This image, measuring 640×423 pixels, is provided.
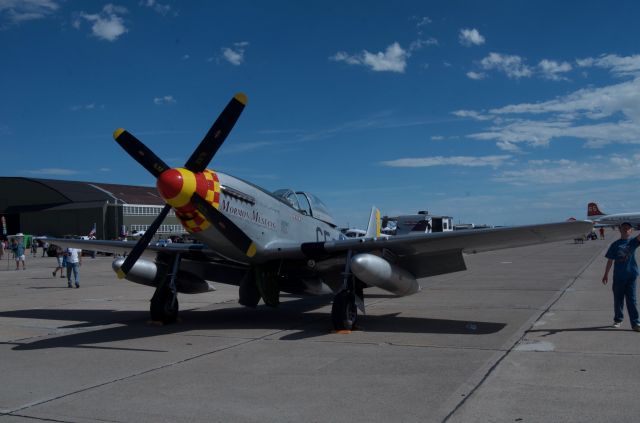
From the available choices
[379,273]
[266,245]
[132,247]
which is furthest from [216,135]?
[132,247]

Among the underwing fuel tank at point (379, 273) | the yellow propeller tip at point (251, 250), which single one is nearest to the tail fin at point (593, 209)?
the underwing fuel tank at point (379, 273)

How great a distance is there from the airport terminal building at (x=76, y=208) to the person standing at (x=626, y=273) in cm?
5469

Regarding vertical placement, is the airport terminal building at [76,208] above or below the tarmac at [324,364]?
above

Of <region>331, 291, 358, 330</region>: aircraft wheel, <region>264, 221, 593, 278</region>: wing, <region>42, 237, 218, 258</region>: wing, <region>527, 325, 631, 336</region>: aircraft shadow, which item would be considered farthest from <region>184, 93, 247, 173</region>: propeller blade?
<region>527, 325, 631, 336</region>: aircraft shadow

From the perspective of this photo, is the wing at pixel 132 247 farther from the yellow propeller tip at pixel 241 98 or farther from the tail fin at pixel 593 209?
the tail fin at pixel 593 209

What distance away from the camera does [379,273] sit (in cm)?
902

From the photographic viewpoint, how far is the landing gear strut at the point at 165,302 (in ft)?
33.1

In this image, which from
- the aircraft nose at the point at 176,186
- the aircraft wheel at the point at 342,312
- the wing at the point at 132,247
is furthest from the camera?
the wing at the point at 132,247

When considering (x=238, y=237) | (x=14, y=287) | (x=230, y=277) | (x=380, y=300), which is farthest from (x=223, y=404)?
(x=14, y=287)

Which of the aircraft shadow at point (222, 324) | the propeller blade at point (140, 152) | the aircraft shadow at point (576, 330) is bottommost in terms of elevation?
the aircraft shadow at point (576, 330)

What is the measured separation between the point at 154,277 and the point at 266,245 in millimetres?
2963

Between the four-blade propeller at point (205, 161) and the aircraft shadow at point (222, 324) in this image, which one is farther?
the aircraft shadow at point (222, 324)

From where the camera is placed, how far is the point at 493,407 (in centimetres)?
478

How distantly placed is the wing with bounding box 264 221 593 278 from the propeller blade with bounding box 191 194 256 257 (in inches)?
31.8
